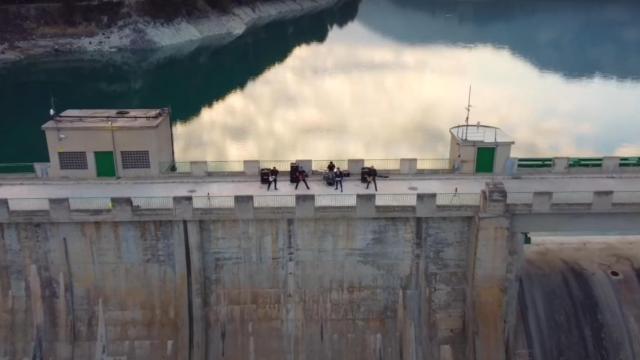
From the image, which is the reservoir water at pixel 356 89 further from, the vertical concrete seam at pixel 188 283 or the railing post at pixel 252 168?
the vertical concrete seam at pixel 188 283

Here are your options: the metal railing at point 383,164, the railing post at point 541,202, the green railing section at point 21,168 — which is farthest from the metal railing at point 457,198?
the green railing section at point 21,168

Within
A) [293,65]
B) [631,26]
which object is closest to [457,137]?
[293,65]

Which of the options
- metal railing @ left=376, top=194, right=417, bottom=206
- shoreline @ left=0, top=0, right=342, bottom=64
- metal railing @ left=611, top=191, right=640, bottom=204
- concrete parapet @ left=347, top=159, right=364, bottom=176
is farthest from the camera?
shoreline @ left=0, top=0, right=342, bottom=64

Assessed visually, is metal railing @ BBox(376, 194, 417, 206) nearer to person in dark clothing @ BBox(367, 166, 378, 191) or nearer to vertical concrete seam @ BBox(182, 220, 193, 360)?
person in dark clothing @ BBox(367, 166, 378, 191)

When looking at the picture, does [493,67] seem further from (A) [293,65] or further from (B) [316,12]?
(B) [316,12]

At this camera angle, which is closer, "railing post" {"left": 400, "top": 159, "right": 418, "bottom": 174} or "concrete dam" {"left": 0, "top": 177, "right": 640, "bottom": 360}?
"concrete dam" {"left": 0, "top": 177, "right": 640, "bottom": 360}

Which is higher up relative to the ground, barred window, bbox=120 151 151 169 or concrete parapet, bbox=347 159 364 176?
barred window, bbox=120 151 151 169

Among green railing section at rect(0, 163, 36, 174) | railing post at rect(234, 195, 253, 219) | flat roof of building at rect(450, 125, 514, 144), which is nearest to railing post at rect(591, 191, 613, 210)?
flat roof of building at rect(450, 125, 514, 144)
